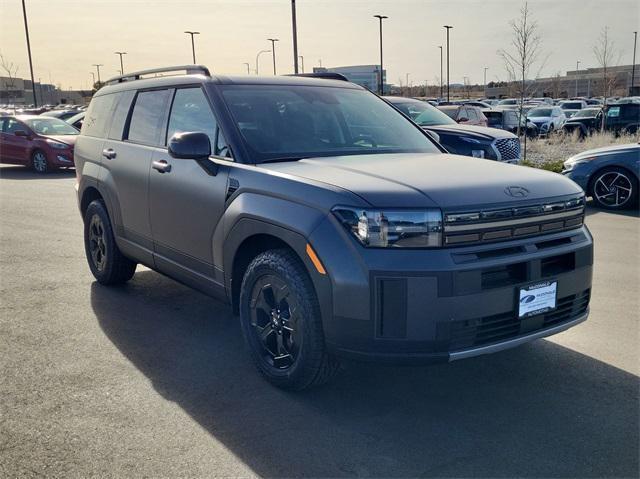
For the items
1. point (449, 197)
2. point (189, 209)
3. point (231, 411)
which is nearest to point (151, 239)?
point (189, 209)

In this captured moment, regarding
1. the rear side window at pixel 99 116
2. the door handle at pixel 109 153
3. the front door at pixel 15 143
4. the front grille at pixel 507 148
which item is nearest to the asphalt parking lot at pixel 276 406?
the door handle at pixel 109 153

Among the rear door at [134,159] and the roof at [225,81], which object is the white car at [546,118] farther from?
the rear door at [134,159]

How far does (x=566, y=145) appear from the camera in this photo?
69.9 ft

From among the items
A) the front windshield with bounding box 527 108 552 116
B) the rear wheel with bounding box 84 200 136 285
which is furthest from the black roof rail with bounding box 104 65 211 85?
the front windshield with bounding box 527 108 552 116

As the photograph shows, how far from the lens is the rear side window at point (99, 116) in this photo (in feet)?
19.8

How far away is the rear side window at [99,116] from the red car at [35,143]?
11.2m

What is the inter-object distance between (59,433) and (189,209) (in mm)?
1679

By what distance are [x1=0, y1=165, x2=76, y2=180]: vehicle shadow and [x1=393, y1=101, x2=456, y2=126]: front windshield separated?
853cm

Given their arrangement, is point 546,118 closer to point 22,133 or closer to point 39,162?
point 39,162

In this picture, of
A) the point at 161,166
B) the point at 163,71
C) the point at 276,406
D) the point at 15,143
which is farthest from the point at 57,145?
the point at 276,406

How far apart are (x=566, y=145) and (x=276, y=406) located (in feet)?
65.1

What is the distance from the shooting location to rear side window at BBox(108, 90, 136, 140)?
5.66 metres

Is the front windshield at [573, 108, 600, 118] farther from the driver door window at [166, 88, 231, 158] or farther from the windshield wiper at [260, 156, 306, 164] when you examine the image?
the windshield wiper at [260, 156, 306, 164]

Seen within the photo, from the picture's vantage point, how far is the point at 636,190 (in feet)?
32.3
